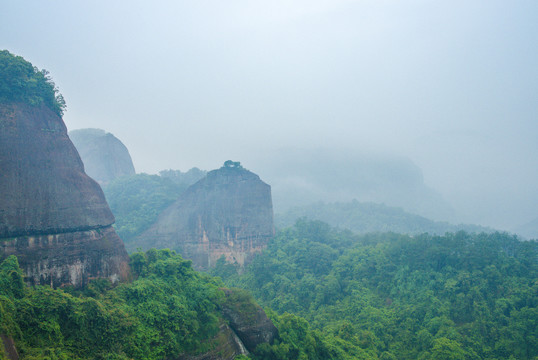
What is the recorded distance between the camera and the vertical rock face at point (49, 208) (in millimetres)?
16016

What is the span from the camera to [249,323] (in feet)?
63.3

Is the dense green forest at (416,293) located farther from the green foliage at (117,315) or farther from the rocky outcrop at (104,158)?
the rocky outcrop at (104,158)

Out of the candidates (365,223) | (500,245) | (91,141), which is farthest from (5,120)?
(365,223)

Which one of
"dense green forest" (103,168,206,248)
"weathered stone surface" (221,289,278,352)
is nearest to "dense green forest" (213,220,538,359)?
"weathered stone surface" (221,289,278,352)

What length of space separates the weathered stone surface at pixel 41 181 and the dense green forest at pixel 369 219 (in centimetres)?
5658

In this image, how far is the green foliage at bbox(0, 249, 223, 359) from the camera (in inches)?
477

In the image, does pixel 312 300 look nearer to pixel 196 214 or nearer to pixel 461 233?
pixel 461 233

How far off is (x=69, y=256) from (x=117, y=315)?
15.4 feet

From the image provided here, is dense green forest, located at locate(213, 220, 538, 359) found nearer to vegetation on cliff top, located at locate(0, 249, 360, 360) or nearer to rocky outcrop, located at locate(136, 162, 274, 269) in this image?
rocky outcrop, located at locate(136, 162, 274, 269)

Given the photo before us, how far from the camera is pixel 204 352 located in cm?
1688

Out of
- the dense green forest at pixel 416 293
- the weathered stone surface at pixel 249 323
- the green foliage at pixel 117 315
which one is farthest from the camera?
the dense green forest at pixel 416 293

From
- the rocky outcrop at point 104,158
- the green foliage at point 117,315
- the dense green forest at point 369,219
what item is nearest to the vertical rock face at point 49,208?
the green foliage at point 117,315

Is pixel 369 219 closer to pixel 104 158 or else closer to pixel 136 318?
pixel 104 158

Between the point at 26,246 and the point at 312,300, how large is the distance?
26357 mm
